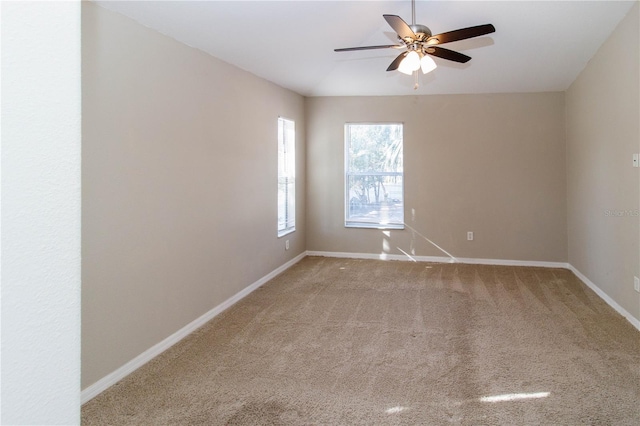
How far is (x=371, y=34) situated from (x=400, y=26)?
5.10ft

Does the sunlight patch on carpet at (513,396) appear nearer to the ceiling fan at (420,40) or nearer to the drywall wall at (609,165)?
the drywall wall at (609,165)

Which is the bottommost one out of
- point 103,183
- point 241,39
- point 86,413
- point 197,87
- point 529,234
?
point 86,413

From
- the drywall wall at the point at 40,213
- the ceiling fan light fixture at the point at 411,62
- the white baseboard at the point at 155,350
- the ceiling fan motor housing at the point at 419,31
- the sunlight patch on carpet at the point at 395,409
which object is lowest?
the sunlight patch on carpet at the point at 395,409

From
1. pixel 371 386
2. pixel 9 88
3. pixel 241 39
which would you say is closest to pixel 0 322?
pixel 9 88

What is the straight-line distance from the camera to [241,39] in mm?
3705

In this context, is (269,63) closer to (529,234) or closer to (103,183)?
(103,183)

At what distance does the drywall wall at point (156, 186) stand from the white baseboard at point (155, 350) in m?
0.05

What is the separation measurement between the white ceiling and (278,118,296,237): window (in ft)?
2.08

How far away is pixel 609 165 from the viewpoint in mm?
→ 4062

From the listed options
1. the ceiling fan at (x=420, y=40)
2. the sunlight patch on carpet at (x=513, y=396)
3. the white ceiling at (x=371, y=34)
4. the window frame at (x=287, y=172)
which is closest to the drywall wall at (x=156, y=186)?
the white ceiling at (x=371, y=34)

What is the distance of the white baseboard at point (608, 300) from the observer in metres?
3.53

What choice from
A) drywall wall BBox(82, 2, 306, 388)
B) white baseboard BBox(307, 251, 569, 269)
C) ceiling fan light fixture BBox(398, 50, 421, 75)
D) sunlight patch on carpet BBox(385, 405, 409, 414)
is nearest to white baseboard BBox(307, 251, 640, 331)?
white baseboard BBox(307, 251, 569, 269)

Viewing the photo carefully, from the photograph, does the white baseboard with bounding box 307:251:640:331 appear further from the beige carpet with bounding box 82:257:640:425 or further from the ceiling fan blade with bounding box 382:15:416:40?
the ceiling fan blade with bounding box 382:15:416:40

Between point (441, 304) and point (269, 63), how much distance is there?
9.80 ft
